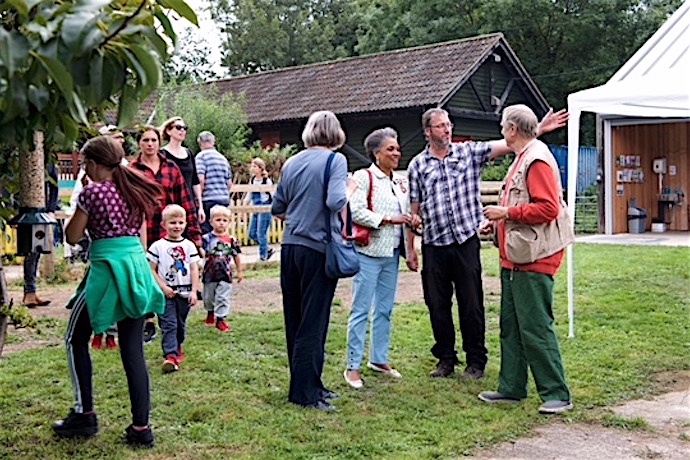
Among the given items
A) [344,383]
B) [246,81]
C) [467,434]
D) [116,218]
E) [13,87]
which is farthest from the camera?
[246,81]

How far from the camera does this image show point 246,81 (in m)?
31.8

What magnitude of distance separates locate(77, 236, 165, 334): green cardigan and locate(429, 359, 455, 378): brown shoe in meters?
2.41

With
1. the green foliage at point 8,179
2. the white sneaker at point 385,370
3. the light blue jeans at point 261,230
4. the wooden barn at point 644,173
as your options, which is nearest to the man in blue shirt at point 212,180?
the light blue jeans at point 261,230

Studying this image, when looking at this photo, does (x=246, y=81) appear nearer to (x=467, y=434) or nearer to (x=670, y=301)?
(x=670, y=301)

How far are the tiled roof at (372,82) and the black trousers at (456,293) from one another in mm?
17638

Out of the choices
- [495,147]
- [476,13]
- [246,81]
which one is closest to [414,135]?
[246,81]

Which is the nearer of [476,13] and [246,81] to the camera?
[246,81]

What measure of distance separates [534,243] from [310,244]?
1.32 meters

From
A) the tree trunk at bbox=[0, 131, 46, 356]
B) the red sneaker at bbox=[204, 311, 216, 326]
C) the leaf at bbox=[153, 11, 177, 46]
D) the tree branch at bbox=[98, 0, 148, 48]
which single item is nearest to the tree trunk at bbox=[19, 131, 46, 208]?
the tree trunk at bbox=[0, 131, 46, 356]

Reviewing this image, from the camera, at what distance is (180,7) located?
2764mm

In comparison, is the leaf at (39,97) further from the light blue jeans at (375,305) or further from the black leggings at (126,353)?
the light blue jeans at (375,305)

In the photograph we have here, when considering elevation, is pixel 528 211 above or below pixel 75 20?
below

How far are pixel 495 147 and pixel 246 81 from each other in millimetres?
26465

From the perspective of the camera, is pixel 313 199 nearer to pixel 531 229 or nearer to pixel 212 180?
pixel 531 229
